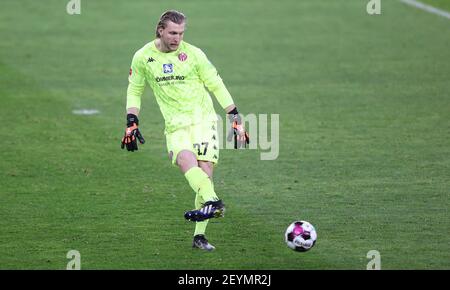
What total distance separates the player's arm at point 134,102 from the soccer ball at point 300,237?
2.08 m

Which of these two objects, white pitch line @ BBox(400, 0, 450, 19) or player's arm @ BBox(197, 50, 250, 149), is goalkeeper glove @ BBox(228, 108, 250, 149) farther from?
white pitch line @ BBox(400, 0, 450, 19)

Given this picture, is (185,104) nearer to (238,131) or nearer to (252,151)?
(238,131)

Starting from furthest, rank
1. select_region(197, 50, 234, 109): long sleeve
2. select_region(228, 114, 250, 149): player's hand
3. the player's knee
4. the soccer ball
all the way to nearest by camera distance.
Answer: select_region(197, 50, 234, 109): long sleeve, select_region(228, 114, 250, 149): player's hand, the player's knee, the soccer ball

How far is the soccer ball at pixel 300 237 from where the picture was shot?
11.9 metres

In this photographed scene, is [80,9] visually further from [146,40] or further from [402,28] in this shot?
[402,28]

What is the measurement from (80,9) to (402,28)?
10746 mm

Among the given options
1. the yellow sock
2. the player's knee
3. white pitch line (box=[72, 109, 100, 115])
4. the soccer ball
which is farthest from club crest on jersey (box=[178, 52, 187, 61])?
white pitch line (box=[72, 109, 100, 115])

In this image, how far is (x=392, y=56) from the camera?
85.2 feet

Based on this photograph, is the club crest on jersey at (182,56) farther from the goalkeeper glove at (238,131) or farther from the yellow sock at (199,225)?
the yellow sock at (199,225)

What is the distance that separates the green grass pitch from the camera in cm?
1264

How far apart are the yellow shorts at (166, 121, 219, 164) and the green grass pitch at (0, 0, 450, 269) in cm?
112

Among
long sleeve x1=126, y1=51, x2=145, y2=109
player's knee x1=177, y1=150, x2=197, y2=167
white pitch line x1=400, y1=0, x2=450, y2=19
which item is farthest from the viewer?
white pitch line x1=400, y1=0, x2=450, y2=19

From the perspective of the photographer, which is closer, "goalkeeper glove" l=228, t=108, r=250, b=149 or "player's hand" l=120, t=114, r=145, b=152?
"goalkeeper glove" l=228, t=108, r=250, b=149
